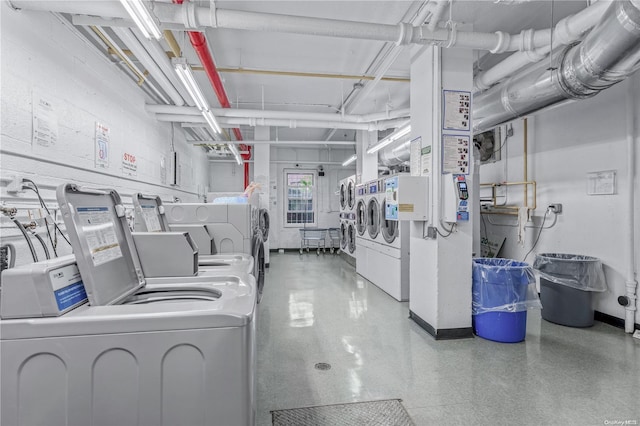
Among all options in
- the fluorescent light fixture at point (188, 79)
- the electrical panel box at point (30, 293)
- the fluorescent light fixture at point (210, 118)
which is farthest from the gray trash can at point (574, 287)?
the fluorescent light fixture at point (210, 118)

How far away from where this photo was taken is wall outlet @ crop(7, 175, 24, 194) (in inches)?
94.2

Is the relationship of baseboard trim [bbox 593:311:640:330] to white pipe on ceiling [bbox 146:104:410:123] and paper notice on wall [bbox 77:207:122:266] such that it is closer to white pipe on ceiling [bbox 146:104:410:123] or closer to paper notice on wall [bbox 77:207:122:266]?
white pipe on ceiling [bbox 146:104:410:123]

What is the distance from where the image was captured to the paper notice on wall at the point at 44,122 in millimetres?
2654

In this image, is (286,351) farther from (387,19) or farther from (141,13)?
(387,19)

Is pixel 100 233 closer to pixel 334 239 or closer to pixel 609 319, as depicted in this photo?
pixel 609 319

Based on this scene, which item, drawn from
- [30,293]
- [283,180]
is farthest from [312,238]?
[30,293]

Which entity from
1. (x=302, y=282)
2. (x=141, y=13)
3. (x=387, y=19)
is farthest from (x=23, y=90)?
(x=302, y=282)

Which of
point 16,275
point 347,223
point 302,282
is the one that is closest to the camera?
point 16,275

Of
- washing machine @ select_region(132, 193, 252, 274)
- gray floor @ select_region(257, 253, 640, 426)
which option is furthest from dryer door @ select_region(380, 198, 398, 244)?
washing machine @ select_region(132, 193, 252, 274)

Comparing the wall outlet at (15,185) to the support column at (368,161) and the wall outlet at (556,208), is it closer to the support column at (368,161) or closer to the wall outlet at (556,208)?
the support column at (368,161)

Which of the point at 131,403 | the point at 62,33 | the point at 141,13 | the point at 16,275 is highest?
the point at 62,33

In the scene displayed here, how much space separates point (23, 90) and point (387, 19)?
3405 millimetres

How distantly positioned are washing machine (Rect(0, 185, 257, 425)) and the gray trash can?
149 inches

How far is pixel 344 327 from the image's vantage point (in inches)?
136
